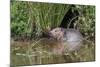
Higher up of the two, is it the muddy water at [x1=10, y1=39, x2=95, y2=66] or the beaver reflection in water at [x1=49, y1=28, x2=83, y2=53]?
the beaver reflection in water at [x1=49, y1=28, x2=83, y2=53]

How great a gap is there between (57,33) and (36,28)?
0.27 meters

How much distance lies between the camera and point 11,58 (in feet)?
7.20

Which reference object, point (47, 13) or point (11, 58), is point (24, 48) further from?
point (47, 13)

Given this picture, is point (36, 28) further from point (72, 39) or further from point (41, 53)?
point (72, 39)

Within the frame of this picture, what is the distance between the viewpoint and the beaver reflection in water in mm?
2393

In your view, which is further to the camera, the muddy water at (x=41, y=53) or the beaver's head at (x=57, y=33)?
the beaver's head at (x=57, y=33)

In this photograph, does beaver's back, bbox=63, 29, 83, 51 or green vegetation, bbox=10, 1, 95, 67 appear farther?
beaver's back, bbox=63, 29, 83, 51

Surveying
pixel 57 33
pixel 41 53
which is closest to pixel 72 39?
pixel 57 33

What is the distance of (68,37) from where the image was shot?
2447mm

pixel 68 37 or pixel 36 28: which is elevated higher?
pixel 36 28

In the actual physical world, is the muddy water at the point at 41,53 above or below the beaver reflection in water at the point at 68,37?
below

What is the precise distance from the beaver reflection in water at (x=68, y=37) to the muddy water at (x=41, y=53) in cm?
5

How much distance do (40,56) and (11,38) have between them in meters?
0.39

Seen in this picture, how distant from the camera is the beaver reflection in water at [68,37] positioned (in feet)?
7.85
